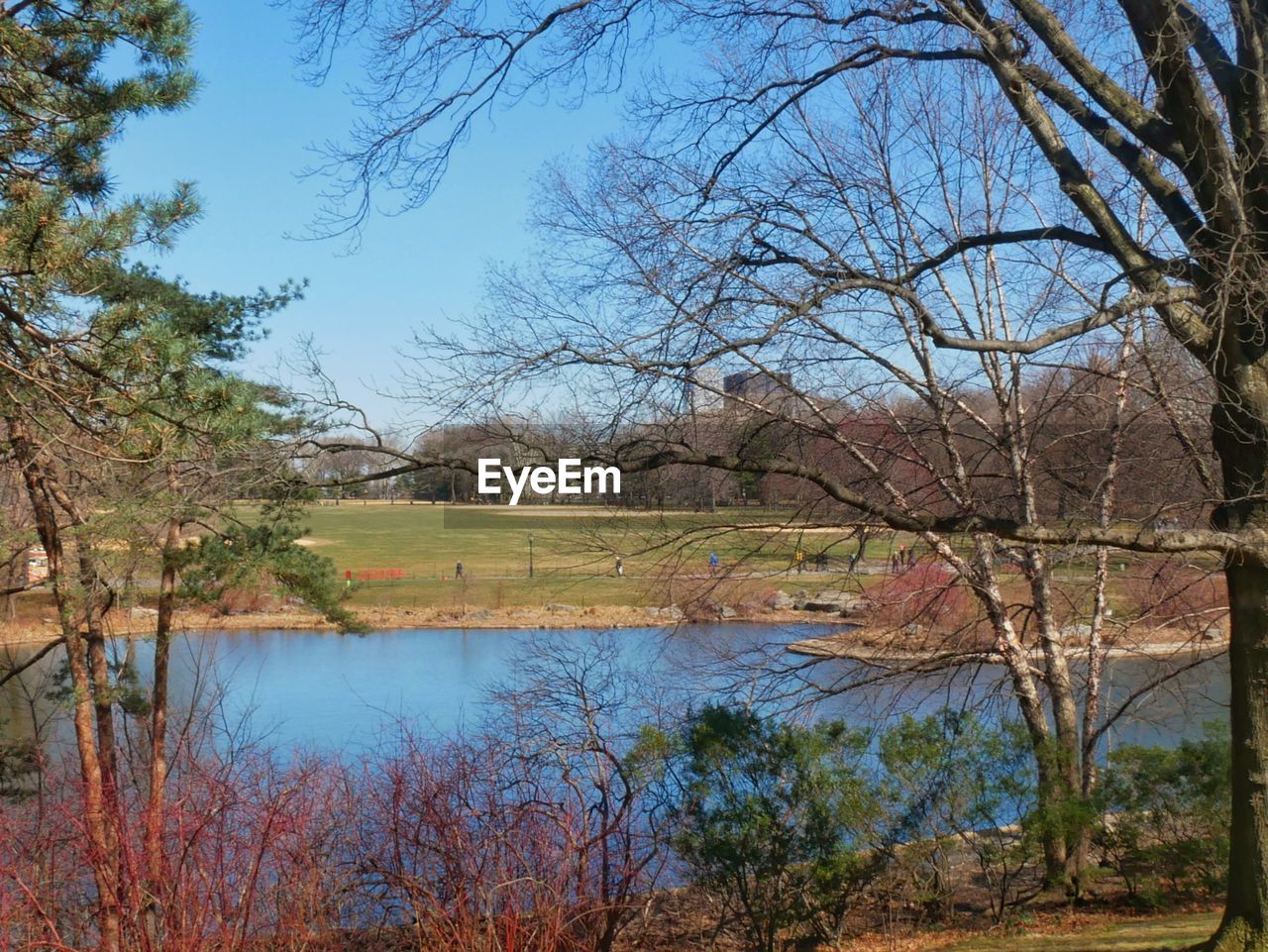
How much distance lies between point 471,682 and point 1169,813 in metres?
13.1

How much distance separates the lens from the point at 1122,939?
19.9 ft

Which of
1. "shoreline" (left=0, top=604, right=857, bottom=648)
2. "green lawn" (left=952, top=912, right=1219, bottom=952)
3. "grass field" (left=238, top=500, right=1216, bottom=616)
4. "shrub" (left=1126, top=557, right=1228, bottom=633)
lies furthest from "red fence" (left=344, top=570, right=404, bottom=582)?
"green lawn" (left=952, top=912, right=1219, bottom=952)

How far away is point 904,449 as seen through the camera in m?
9.80

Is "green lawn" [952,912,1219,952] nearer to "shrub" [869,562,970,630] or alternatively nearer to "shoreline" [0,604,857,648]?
"shrub" [869,562,970,630]

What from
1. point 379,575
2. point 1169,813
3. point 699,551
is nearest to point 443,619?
point 379,575

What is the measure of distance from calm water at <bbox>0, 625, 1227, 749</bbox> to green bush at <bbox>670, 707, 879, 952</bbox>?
0.94 meters

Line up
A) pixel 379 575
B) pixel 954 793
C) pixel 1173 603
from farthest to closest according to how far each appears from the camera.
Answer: pixel 379 575, pixel 1173 603, pixel 954 793

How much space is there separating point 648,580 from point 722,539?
0.88 meters

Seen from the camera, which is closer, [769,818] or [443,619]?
[769,818]

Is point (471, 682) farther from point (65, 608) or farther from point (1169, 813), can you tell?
point (1169, 813)

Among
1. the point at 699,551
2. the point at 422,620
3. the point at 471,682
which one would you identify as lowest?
the point at 471,682

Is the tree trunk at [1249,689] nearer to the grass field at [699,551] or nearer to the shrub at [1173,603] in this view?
the shrub at [1173,603]

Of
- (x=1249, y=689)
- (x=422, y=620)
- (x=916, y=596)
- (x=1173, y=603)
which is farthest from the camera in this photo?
(x=422, y=620)

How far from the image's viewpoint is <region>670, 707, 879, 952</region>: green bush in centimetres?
781
